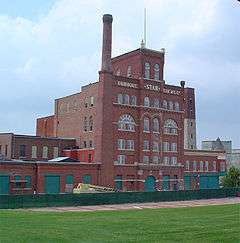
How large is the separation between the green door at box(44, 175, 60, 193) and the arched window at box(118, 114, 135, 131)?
13.1m

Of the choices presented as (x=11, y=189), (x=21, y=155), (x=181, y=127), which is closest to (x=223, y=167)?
(x=181, y=127)

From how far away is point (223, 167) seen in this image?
91.5m

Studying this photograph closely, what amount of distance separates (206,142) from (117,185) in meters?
65.1

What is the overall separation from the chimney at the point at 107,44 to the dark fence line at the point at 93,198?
864 inches

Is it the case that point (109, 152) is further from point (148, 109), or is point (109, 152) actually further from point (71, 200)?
point (71, 200)

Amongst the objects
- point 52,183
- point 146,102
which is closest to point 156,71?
point 146,102

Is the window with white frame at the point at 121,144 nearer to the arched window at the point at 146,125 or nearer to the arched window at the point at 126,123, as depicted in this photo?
the arched window at the point at 126,123

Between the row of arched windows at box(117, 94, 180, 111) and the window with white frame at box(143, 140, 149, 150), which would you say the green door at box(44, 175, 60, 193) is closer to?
the row of arched windows at box(117, 94, 180, 111)

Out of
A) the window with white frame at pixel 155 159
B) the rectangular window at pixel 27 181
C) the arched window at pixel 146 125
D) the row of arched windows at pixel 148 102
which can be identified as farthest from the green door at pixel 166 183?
the rectangular window at pixel 27 181

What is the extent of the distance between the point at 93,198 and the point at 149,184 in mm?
22948

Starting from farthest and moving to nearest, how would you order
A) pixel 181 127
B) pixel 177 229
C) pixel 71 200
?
pixel 181 127 → pixel 71 200 → pixel 177 229

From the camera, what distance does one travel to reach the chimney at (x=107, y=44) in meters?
68.1

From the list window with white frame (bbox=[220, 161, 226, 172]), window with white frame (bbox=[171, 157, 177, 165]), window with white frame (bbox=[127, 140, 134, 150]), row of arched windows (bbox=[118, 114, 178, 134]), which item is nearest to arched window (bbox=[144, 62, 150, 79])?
row of arched windows (bbox=[118, 114, 178, 134])

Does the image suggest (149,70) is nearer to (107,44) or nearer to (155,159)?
(107,44)
